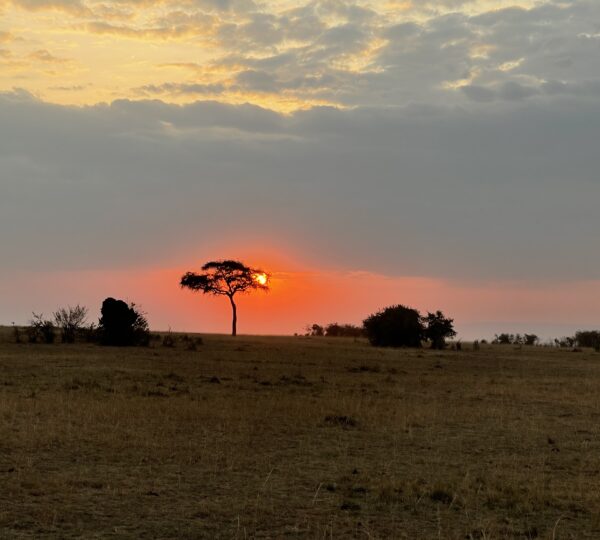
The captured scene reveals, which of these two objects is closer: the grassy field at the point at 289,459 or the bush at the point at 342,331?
the grassy field at the point at 289,459

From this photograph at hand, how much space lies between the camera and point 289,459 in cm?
1288

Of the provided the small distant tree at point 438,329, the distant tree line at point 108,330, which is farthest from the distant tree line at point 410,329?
the distant tree line at point 108,330

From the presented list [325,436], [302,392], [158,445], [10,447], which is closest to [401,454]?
[325,436]

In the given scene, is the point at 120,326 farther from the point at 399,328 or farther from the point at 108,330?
the point at 399,328

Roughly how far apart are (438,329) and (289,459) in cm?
5565

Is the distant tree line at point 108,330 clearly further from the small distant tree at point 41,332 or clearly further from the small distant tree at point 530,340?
the small distant tree at point 530,340

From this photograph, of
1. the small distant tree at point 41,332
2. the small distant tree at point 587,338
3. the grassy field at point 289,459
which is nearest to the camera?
the grassy field at point 289,459

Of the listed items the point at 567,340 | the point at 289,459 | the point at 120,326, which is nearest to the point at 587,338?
the point at 567,340

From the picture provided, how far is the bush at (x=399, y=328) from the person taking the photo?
67.1 m

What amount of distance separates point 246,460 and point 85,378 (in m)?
13.8

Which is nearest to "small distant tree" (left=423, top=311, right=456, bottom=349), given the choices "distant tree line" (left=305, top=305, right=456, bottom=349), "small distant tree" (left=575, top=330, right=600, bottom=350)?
"distant tree line" (left=305, top=305, right=456, bottom=349)

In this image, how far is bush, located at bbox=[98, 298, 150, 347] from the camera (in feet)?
159

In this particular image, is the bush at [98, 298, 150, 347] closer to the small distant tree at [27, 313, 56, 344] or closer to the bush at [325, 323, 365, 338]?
the small distant tree at [27, 313, 56, 344]

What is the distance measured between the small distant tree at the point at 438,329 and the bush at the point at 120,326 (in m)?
28.2
